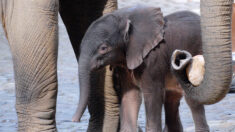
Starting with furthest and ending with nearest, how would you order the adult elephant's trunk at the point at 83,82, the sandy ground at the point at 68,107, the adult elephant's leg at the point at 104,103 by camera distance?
1. the sandy ground at the point at 68,107
2. the adult elephant's leg at the point at 104,103
3. the adult elephant's trunk at the point at 83,82

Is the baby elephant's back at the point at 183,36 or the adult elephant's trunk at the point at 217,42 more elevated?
the adult elephant's trunk at the point at 217,42

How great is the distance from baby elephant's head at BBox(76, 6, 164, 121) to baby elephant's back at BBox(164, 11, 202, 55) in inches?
2.6

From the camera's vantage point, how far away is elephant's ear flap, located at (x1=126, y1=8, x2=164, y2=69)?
3.97 m

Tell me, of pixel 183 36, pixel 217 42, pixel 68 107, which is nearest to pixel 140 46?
pixel 183 36

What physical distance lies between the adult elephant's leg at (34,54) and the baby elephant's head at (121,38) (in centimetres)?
30

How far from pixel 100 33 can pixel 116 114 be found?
0.74 meters

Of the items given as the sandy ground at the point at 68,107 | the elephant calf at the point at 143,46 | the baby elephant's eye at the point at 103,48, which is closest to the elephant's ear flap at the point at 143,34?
the elephant calf at the point at 143,46

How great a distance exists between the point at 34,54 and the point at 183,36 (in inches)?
36.4

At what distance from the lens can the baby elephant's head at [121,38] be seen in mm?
3973

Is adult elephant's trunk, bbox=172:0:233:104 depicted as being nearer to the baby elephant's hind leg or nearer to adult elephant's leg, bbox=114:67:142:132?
adult elephant's leg, bbox=114:67:142:132

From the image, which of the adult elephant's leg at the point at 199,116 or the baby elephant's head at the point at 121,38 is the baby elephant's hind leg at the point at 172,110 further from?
the baby elephant's head at the point at 121,38

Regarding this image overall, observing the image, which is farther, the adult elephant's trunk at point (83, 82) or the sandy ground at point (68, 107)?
the sandy ground at point (68, 107)

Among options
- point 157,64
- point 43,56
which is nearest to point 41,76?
point 43,56

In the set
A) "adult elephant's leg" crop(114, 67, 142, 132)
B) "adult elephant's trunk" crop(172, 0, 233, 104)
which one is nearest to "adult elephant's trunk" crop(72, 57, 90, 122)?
"adult elephant's leg" crop(114, 67, 142, 132)
